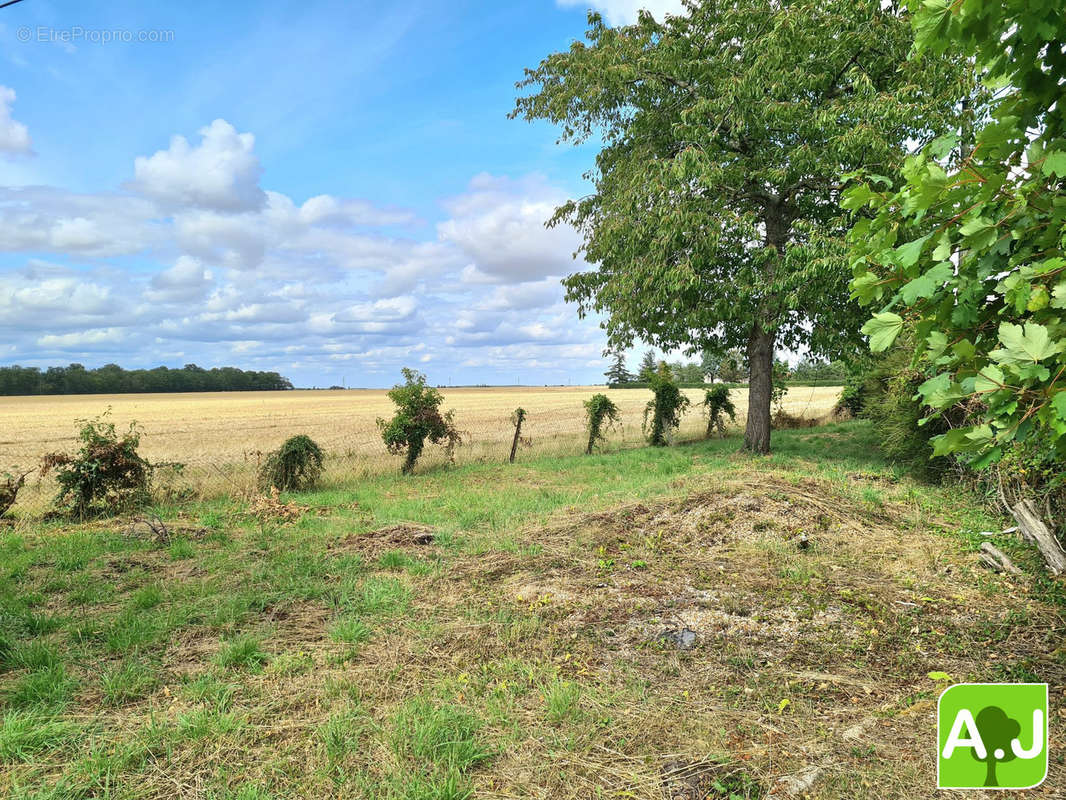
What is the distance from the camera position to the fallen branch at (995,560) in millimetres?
5444

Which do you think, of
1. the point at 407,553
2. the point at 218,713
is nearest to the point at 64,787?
the point at 218,713

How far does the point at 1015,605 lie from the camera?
4773 millimetres

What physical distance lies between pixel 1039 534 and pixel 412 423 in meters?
12.2

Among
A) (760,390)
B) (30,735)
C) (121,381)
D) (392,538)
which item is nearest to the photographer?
(30,735)

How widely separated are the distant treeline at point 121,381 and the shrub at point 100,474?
83.3m

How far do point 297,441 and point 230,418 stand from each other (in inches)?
1180

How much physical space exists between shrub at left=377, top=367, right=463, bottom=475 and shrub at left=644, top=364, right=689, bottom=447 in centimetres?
714

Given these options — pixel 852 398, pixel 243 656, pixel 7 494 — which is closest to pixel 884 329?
pixel 243 656

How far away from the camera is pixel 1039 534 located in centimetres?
562

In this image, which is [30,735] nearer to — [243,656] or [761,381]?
[243,656]

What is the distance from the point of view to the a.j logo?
270 centimetres

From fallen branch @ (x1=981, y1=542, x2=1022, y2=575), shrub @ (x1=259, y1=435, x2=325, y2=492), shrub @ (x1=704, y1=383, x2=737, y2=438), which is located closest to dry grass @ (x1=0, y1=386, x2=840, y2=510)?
shrub @ (x1=259, y1=435, x2=325, y2=492)

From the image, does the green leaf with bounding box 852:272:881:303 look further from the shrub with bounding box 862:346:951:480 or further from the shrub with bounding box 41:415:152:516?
the shrub with bounding box 41:415:152:516

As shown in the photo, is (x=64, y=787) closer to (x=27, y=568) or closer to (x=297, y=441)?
(x=27, y=568)
